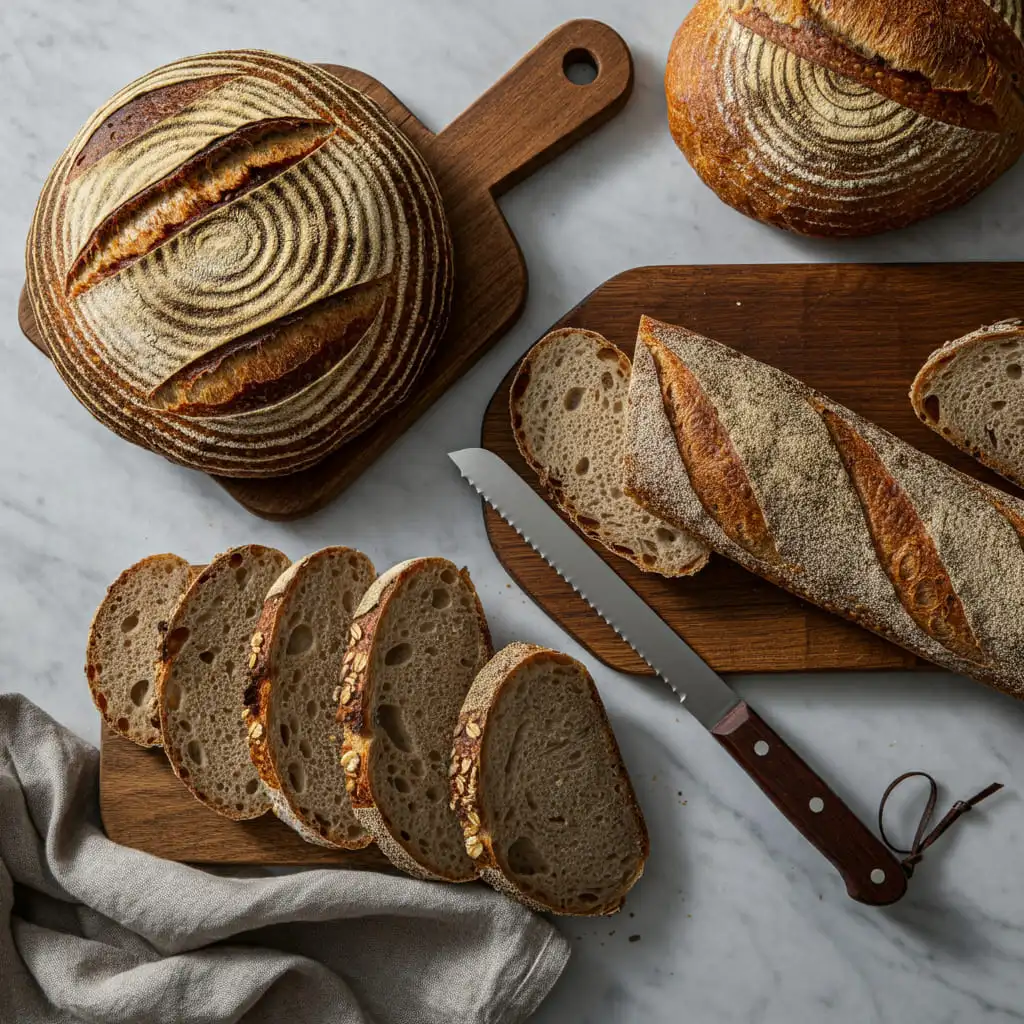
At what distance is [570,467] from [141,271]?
0.93 metres

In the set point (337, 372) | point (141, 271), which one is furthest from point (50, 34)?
point (337, 372)

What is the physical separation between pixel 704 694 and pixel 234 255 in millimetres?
1261

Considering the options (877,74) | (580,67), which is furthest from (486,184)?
(877,74)

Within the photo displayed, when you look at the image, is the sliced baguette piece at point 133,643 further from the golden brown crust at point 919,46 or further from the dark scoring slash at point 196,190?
the golden brown crust at point 919,46

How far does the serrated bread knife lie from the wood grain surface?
0.73 m

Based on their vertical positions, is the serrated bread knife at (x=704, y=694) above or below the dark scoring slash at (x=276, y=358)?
below

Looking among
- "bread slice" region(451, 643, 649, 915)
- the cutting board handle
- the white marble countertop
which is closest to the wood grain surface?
the white marble countertop

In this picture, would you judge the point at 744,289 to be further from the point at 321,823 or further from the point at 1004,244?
the point at 321,823

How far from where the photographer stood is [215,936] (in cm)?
218

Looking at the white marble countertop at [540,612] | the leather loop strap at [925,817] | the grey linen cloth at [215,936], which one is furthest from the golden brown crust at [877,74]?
the grey linen cloth at [215,936]

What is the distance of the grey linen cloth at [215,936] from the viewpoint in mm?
2154

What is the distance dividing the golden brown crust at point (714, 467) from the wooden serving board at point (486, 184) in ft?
1.50

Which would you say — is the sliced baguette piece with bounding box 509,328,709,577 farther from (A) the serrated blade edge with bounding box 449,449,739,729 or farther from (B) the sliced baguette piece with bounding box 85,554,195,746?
(B) the sliced baguette piece with bounding box 85,554,195,746

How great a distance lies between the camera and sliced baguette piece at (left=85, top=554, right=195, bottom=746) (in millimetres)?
2254
